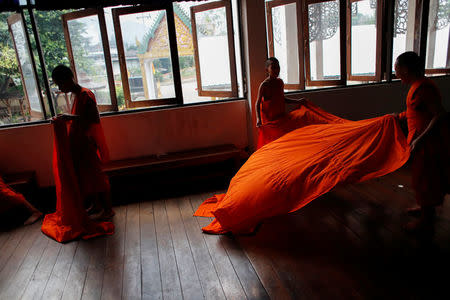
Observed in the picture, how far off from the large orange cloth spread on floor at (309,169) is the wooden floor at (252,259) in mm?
261

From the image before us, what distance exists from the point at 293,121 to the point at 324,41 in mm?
1603

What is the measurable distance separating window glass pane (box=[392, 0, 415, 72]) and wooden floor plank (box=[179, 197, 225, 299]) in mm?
3740

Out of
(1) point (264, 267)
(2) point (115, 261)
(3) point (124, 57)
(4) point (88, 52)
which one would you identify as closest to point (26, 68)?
(4) point (88, 52)

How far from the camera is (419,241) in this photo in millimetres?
2260

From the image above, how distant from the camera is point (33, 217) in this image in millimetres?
3178

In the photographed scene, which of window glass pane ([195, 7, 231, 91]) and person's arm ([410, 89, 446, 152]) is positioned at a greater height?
window glass pane ([195, 7, 231, 91])

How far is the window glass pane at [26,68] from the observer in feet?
11.5

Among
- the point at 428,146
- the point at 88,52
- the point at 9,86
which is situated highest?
the point at 88,52

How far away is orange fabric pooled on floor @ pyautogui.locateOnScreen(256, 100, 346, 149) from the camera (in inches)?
129

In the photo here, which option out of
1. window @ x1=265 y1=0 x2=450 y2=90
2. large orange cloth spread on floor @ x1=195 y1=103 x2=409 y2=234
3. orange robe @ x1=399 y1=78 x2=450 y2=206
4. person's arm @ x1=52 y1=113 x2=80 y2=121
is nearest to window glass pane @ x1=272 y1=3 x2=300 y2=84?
window @ x1=265 y1=0 x2=450 y2=90

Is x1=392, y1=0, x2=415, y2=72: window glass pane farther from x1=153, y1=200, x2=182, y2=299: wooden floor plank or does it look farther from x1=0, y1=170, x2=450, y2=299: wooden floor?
x1=153, y1=200, x2=182, y2=299: wooden floor plank

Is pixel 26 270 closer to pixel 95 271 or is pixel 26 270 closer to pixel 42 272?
pixel 42 272

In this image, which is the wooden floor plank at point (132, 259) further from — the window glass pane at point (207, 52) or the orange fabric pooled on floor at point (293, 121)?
the window glass pane at point (207, 52)

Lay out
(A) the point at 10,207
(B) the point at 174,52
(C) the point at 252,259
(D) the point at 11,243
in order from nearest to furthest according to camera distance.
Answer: (C) the point at 252,259, (D) the point at 11,243, (A) the point at 10,207, (B) the point at 174,52
